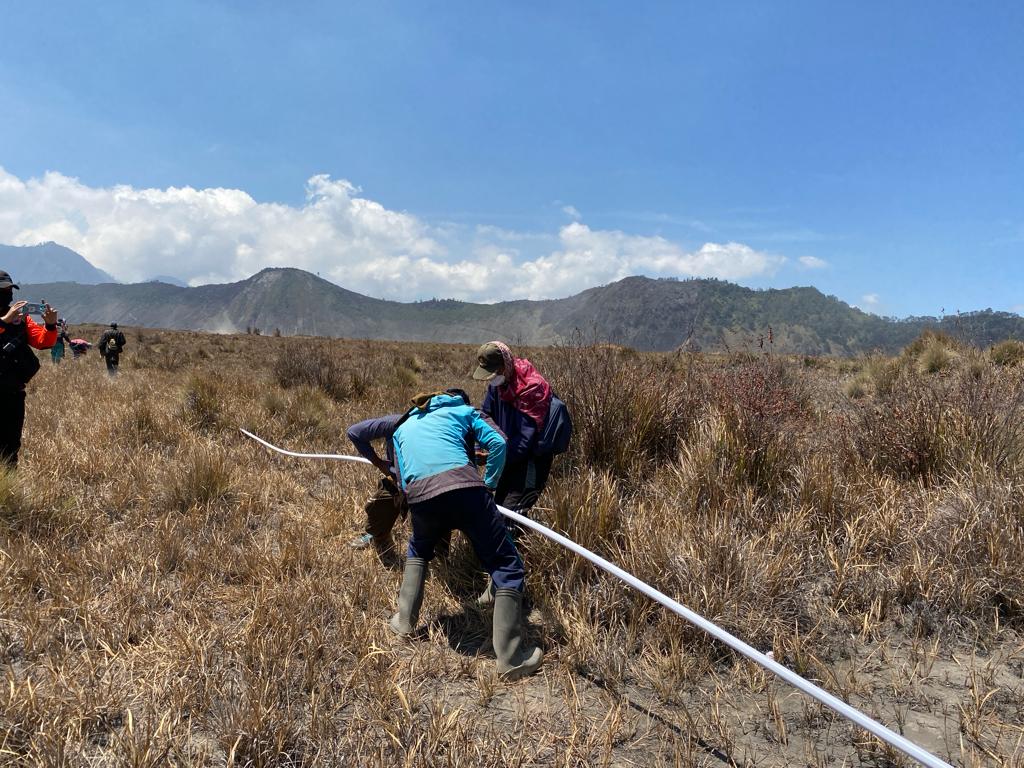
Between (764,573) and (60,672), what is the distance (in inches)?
128

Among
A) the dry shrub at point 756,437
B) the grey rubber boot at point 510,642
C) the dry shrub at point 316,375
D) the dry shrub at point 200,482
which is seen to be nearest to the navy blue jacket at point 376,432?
the grey rubber boot at point 510,642

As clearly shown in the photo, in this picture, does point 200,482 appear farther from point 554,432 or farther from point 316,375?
point 316,375

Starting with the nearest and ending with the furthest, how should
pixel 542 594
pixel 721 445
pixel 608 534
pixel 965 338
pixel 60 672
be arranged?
pixel 60 672
pixel 542 594
pixel 608 534
pixel 721 445
pixel 965 338

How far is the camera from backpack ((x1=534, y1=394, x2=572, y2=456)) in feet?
11.4

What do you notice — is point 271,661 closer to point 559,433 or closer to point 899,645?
point 559,433

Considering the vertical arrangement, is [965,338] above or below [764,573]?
above

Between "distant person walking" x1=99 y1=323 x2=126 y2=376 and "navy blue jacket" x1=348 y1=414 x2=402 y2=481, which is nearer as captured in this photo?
"navy blue jacket" x1=348 y1=414 x2=402 y2=481

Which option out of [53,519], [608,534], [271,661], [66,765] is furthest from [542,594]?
[53,519]

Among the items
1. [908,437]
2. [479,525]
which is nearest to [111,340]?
[479,525]

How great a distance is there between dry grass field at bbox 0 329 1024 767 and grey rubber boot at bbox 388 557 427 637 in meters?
0.08

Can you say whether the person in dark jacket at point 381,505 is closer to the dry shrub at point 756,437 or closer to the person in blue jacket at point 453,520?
the person in blue jacket at point 453,520

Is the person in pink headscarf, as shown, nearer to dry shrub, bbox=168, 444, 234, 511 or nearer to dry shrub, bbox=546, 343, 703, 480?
dry shrub, bbox=546, 343, 703, 480

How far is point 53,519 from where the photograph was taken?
3.52 metres

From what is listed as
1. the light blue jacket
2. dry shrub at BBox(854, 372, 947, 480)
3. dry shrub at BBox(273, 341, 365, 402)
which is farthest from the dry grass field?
dry shrub at BBox(273, 341, 365, 402)
